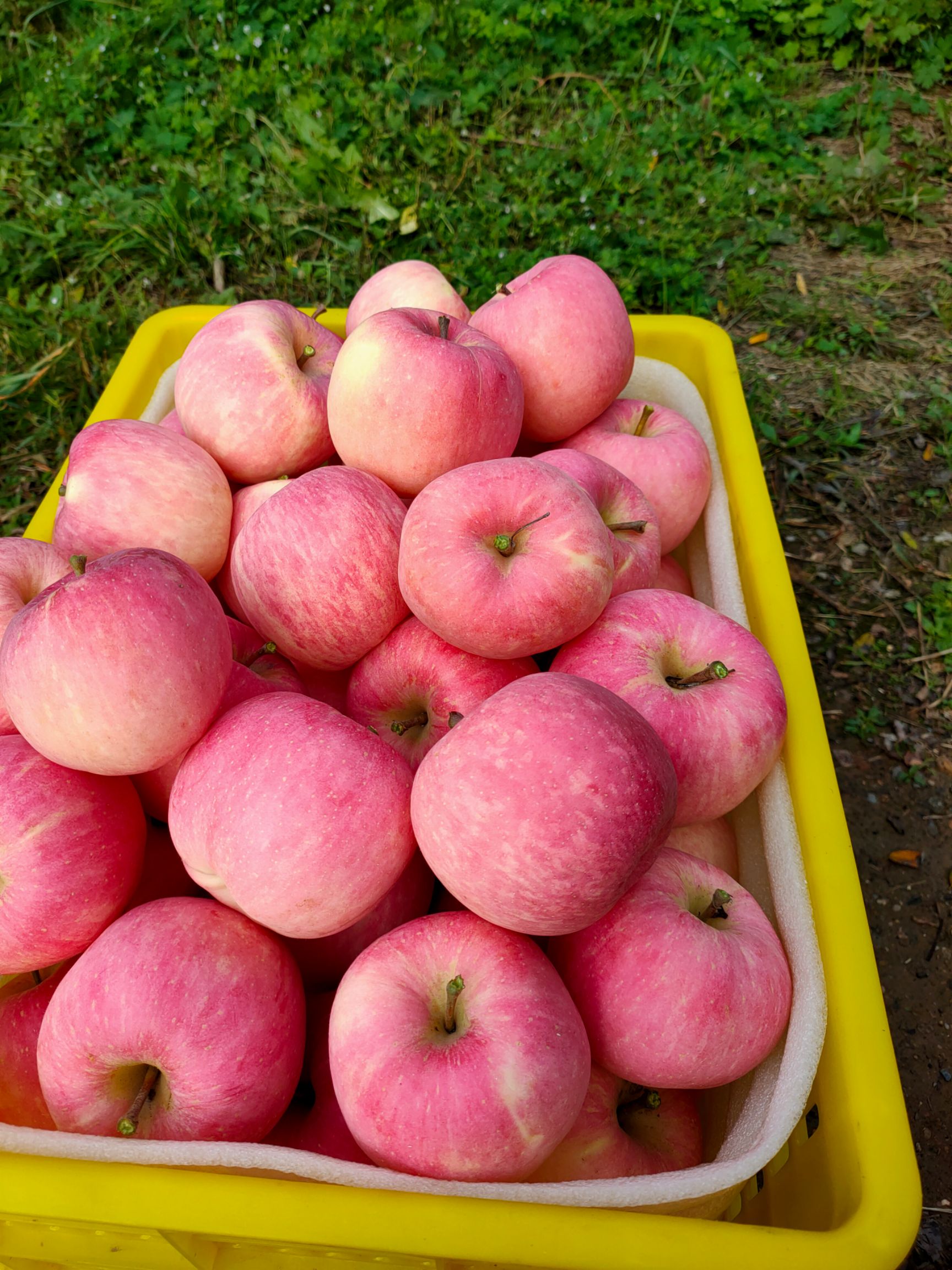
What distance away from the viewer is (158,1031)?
920 mm

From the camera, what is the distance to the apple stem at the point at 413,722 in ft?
3.87

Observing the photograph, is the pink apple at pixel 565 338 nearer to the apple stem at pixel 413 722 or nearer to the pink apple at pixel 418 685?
the pink apple at pixel 418 685

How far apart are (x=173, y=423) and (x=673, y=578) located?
0.91 m

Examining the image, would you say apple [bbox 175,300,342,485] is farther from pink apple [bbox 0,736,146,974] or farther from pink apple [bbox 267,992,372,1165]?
pink apple [bbox 267,992,372,1165]

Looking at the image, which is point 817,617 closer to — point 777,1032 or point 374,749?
point 777,1032

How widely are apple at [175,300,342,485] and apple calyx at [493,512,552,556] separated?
1.55 ft

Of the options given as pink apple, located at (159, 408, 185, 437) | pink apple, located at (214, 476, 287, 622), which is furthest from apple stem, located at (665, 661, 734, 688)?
pink apple, located at (159, 408, 185, 437)

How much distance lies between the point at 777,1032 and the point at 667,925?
18 cm

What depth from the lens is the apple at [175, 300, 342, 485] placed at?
142cm

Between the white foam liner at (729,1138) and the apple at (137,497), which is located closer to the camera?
the white foam liner at (729,1138)

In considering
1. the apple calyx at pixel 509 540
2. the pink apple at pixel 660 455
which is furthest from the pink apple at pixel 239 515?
the pink apple at pixel 660 455

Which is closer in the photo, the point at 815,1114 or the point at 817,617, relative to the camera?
the point at 815,1114

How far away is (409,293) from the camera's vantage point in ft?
5.26

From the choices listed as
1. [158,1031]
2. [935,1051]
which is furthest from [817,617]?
[158,1031]
